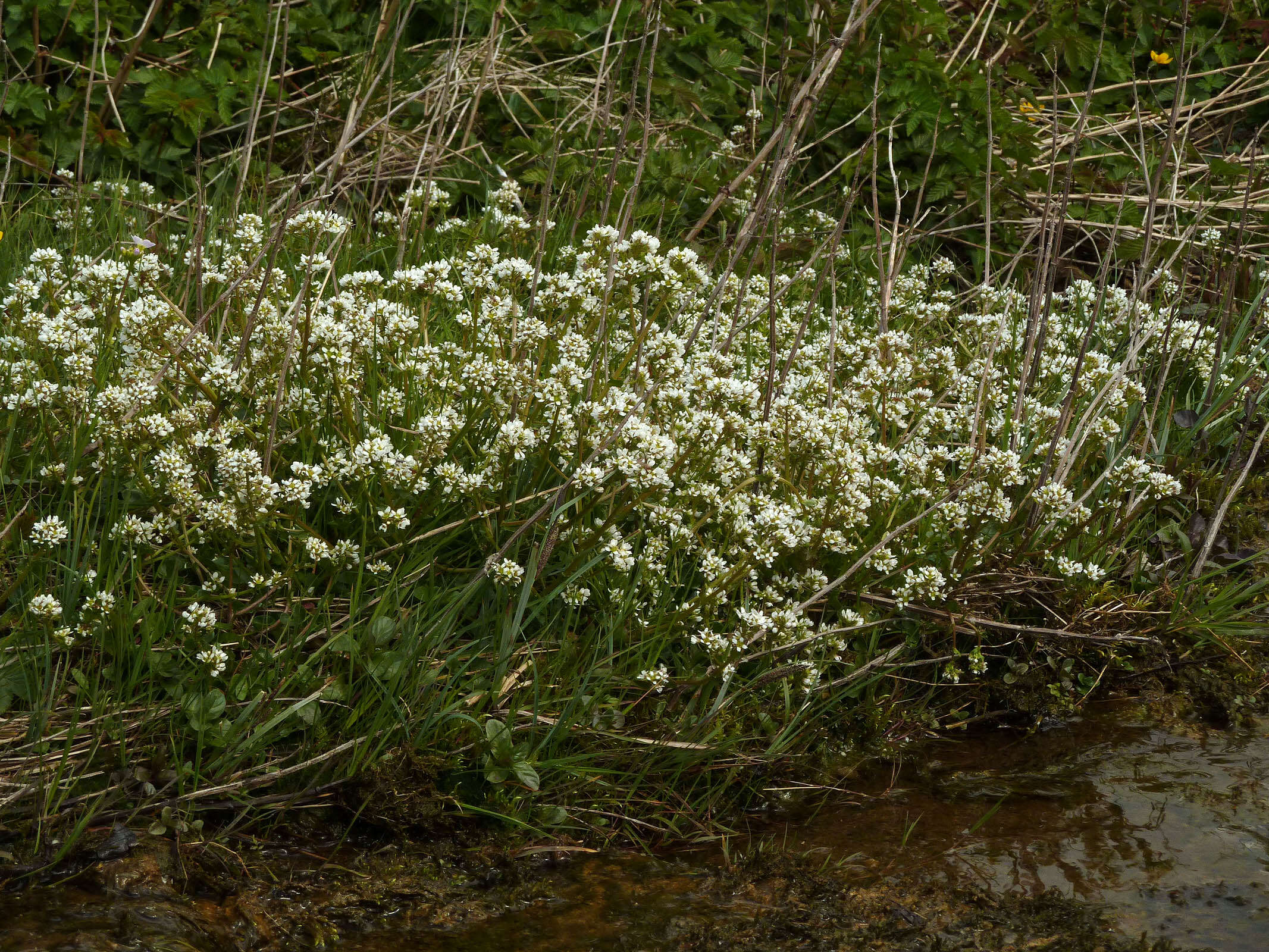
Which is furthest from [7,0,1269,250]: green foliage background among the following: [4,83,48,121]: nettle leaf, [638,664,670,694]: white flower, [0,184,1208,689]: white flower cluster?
[638,664,670,694]: white flower

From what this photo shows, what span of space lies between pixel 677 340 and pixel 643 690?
3.10 ft

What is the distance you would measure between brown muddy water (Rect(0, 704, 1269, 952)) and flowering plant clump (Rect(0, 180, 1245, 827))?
0.32m

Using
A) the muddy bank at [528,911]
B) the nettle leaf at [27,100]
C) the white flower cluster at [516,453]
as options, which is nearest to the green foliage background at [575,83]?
the nettle leaf at [27,100]

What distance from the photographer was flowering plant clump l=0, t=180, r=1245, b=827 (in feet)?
8.59

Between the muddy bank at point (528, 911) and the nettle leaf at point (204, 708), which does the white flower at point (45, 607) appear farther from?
the muddy bank at point (528, 911)

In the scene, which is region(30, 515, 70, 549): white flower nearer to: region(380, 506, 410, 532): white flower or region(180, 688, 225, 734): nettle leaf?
region(180, 688, 225, 734): nettle leaf

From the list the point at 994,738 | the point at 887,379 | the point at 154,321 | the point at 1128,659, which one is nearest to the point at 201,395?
the point at 154,321

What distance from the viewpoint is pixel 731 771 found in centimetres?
274

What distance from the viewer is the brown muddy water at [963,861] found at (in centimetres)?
218

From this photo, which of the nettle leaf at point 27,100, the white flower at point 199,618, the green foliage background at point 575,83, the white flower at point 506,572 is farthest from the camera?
the green foliage background at point 575,83

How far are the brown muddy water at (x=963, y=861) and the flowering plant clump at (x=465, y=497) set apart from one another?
32 cm

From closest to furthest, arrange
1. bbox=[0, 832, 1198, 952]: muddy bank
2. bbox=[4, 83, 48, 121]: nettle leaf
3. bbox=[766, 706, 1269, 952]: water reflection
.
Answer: bbox=[0, 832, 1198, 952]: muddy bank, bbox=[766, 706, 1269, 952]: water reflection, bbox=[4, 83, 48, 121]: nettle leaf

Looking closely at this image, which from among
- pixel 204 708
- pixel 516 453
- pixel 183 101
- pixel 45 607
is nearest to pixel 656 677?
pixel 516 453

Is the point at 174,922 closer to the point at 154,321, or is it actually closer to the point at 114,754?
the point at 114,754
